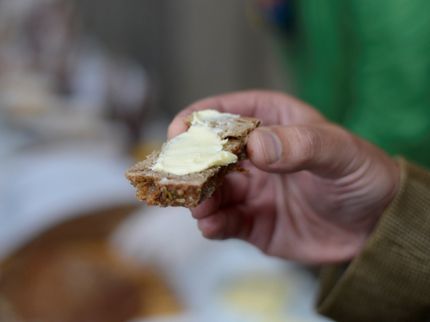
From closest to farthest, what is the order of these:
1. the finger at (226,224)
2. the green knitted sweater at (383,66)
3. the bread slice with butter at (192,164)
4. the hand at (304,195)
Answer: the bread slice with butter at (192,164), the hand at (304,195), the finger at (226,224), the green knitted sweater at (383,66)

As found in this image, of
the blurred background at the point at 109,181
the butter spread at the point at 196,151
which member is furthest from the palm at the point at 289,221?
the blurred background at the point at 109,181

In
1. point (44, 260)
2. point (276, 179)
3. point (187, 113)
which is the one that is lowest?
point (44, 260)

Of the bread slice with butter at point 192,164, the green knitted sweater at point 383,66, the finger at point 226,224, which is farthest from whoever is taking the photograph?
the green knitted sweater at point 383,66

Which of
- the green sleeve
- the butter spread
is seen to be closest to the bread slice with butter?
the butter spread

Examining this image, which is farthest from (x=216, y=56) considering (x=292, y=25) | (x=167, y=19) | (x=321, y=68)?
(x=321, y=68)

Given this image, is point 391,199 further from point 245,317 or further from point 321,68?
point 321,68

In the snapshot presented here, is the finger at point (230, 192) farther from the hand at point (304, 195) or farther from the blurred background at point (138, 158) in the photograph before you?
the blurred background at point (138, 158)

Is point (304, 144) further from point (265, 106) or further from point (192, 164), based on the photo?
point (265, 106)
